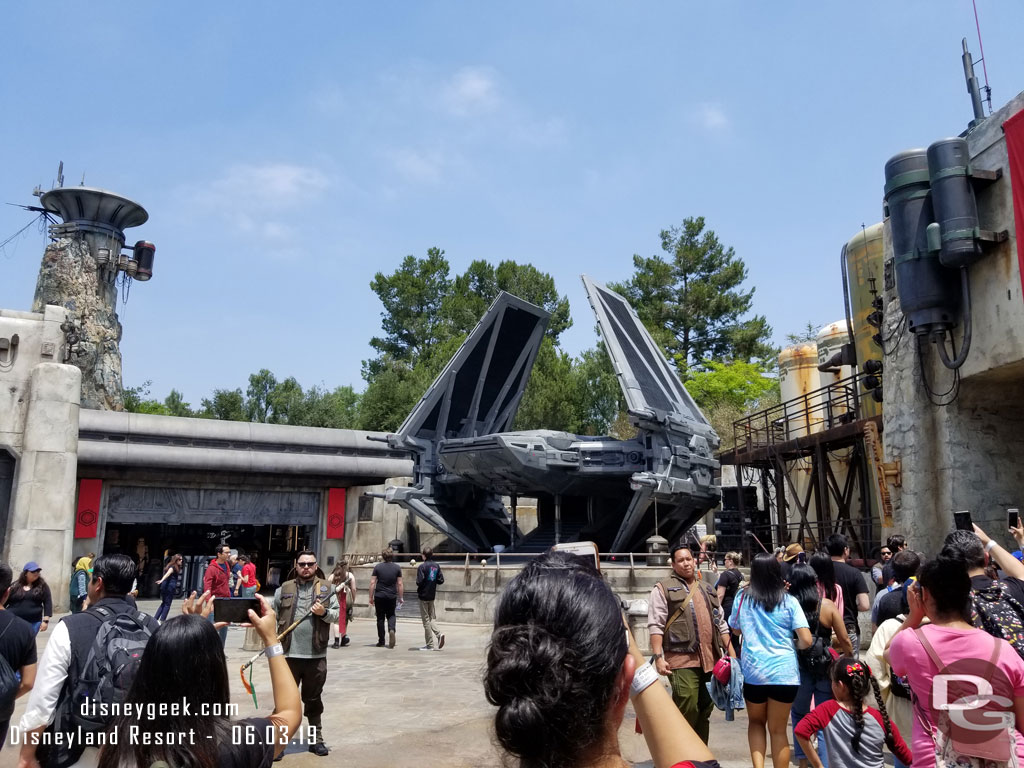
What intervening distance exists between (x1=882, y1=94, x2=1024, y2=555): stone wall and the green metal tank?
374 inches

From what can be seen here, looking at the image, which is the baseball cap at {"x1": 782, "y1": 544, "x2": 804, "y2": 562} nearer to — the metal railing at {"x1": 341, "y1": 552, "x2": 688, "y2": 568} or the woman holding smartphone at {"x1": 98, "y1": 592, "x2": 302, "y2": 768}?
the woman holding smartphone at {"x1": 98, "y1": 592, "x2": 302, "y2": 768}

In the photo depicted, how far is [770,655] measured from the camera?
4.90 metres

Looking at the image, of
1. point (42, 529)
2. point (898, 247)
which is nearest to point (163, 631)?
point (898, 247)

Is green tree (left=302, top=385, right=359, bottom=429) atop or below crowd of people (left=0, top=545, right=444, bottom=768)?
atop

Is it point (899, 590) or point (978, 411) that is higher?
point (978, 411)

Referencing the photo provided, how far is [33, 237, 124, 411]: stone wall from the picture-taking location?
4062cm

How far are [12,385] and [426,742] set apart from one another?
1602 cm

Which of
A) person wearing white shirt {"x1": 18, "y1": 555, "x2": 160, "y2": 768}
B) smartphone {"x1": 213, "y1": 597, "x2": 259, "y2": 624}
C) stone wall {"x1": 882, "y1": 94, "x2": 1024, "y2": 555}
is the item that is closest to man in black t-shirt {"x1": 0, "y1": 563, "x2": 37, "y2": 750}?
person wearing white shirt {"x1": 18, "y1": 555, "x2": 160, "y2": 768}

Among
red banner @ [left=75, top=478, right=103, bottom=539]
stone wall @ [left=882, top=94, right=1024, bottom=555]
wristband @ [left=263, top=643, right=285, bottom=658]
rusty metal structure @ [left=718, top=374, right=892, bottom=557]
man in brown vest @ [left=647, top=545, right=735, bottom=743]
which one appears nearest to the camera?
wristband @ [left=263, top=643, right=285, bottom=658]

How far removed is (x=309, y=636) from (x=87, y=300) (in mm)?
41817

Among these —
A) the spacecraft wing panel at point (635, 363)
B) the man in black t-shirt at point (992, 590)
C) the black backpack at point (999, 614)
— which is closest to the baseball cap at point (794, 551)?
the man in black t-shirt at point (992, 590)

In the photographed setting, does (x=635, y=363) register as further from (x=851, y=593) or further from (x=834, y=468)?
(x=851, y=593)

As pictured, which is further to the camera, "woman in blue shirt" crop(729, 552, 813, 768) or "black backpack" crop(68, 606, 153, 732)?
"woman in blue shirt" crop(729, 552, 813, 768)

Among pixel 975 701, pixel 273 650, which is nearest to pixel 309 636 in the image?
pixel 273 650
